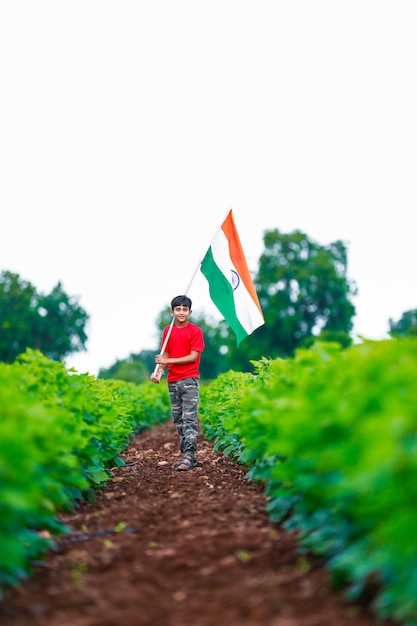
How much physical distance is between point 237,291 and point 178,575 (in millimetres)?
6096

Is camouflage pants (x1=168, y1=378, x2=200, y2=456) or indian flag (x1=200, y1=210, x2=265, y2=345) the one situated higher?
indian flag (x1=200, y1=210, x2=265, y2=345)

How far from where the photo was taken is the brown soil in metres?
3.34

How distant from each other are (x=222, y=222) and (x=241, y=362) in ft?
167

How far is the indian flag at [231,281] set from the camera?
9773mm

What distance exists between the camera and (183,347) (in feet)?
29.4

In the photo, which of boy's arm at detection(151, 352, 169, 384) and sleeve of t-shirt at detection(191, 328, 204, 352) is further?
sleeve of t-shirt at detection(191, 328, 204, 352)

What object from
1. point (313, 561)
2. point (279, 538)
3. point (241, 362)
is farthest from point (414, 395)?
point (241, 362)

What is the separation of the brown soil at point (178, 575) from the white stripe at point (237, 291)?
4054mm

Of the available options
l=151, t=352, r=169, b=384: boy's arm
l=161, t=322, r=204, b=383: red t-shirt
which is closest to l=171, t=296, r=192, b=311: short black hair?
l=161, t=322, r=204, b=383: red t-shirt

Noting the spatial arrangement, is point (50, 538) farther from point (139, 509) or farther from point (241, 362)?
point (241, 362)

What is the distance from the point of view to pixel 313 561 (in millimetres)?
3893

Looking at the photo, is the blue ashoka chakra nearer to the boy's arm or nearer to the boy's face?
the boy's face

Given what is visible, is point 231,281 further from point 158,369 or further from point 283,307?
point 283,307

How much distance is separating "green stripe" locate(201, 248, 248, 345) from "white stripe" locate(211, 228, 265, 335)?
0.05m
